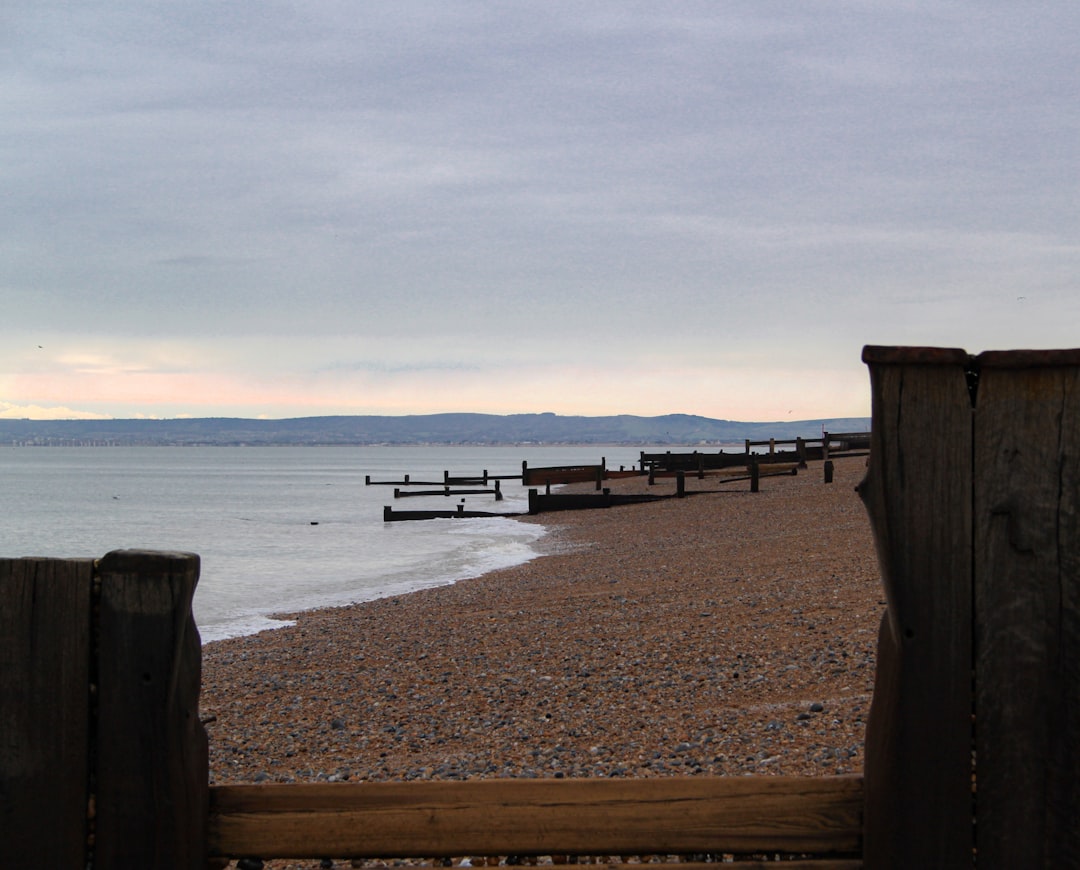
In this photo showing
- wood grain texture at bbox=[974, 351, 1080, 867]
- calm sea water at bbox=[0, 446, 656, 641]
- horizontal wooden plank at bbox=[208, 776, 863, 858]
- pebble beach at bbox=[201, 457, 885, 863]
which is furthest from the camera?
calm sea water at bbox=[0, 446, 656, 641]

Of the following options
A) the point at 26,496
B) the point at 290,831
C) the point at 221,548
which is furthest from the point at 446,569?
the point at 26,496

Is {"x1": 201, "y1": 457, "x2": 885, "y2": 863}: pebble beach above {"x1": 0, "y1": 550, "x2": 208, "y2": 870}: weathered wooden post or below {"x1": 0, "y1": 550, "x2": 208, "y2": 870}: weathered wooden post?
below

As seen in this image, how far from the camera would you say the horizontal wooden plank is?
9.00 ft

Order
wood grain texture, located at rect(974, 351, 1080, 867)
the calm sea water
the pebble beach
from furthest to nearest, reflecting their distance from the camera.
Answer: the calm sea water → the pebble beach → wood grain texture, located at rect(974, 351, 1080, 867)

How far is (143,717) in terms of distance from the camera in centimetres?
268

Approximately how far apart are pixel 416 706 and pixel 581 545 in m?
18.0

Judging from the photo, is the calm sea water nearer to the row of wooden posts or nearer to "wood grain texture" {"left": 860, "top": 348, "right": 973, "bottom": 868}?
the row of wooden posts

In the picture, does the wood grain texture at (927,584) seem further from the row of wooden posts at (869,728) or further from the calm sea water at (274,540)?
the calm sea water at (274,540)

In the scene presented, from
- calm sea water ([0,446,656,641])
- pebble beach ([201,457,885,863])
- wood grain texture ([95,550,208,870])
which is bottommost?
calm sea water ([0,446,656,641])

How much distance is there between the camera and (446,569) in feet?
78.7

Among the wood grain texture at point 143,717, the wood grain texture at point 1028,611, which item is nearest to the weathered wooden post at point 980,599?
the wood grain texture at point 1028,611

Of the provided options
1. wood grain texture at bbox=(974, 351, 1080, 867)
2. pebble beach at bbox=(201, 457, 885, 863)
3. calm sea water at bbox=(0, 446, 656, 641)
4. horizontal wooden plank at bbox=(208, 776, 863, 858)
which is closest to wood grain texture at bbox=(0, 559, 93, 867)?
horizontal wooden plank at bbox=(208, 776, 863, 858)

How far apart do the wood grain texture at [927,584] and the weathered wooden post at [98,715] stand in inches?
72.5

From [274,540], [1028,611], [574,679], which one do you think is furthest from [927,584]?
[274,540]
